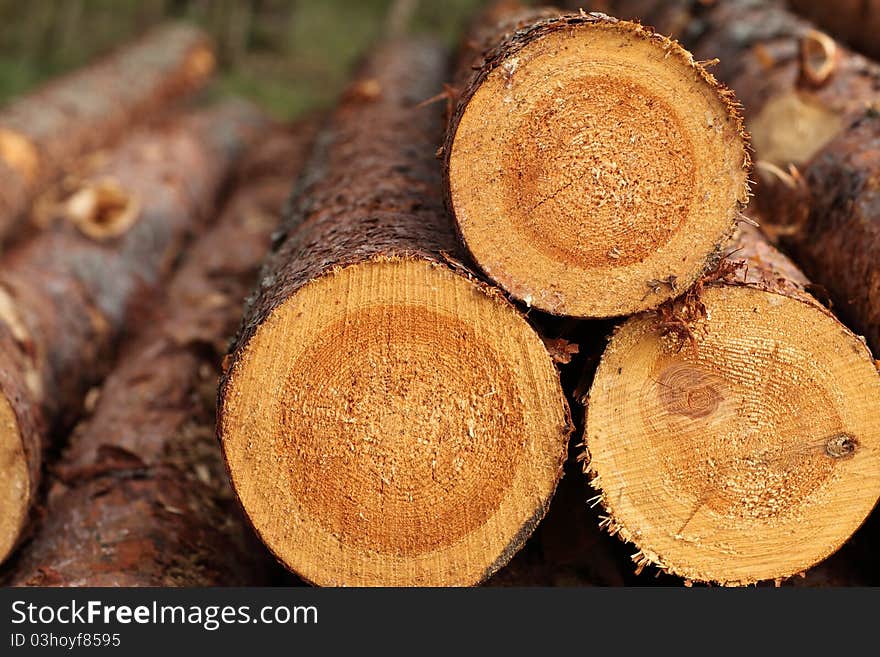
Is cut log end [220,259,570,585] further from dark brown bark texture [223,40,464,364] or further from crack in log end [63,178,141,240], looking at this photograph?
crack in log end [63,178,141,240]

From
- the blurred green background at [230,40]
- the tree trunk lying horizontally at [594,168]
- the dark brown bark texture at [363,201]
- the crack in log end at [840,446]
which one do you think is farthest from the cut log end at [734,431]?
the blurred green background at [230,40]

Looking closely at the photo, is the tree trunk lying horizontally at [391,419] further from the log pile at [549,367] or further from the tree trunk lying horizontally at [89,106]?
the tree trunk lying horizontally at [89,106]

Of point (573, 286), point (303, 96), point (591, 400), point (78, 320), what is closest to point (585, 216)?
point (573, 286)

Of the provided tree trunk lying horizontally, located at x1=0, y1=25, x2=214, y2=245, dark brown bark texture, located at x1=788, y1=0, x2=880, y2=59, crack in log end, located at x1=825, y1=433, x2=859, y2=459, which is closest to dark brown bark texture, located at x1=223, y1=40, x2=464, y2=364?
crack in log end, located at x1=825, y1=433, x2=859, y2=459

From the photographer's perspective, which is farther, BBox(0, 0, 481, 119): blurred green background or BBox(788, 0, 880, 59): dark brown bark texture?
BBox(0, 0, 481, 119): blurred green background

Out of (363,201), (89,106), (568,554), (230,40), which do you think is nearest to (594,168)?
(363,201)
